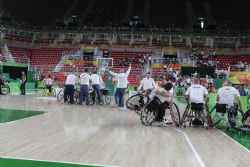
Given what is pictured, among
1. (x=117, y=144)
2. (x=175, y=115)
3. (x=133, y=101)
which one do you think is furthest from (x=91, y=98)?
(x=117, y=144)

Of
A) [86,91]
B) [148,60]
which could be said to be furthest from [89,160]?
[148,60]

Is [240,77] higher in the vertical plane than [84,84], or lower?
higher

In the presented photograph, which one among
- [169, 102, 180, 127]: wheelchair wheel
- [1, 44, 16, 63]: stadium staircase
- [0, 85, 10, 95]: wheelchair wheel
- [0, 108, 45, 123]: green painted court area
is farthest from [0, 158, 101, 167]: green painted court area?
[1, 44, 16, 63]: stadium staircase

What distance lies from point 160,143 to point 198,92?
134 inches

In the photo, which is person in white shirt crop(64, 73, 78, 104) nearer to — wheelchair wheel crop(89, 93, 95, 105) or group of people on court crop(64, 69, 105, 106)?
group of people on court crop(64, 69, 105, 106)

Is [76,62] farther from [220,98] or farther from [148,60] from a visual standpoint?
[220,98]

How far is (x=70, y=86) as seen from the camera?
19.7 meters

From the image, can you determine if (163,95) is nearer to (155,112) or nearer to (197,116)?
(155,112)

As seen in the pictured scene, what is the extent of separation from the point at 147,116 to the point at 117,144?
12.6ft

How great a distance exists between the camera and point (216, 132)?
36.4 feet

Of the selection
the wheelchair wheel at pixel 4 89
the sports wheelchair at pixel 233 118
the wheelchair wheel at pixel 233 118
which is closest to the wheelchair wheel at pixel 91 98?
the wheelchair wheel at pixel 4 89

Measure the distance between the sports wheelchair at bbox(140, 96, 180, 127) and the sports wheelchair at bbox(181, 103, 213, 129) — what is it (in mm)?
265

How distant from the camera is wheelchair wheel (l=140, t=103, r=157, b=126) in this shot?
39.6 feet

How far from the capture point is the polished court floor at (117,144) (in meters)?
7.00
